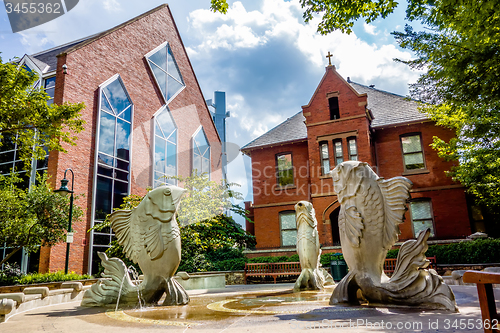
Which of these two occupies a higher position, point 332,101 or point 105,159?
point 332,101

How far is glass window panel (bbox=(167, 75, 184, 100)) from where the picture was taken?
26062 millimetres

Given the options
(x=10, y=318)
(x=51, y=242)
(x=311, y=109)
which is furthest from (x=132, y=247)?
(x=311, y=109)

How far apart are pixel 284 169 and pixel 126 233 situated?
18.5 meters

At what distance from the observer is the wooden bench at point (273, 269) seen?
53.2ft

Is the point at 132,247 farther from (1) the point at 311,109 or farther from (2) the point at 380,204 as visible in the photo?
(1) the point at 311,109

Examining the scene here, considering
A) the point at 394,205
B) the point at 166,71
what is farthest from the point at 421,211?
the point at 166,71

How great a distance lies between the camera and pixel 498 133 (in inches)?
402

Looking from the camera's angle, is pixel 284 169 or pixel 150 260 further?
pixel 284 169

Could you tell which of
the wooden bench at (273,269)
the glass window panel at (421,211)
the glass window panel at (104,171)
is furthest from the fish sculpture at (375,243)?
the glass window panel at (421,211)

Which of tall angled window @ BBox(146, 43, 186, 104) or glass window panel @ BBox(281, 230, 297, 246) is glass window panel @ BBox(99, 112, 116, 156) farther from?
glass window panel @ BBox(281, 230, 297, 246)

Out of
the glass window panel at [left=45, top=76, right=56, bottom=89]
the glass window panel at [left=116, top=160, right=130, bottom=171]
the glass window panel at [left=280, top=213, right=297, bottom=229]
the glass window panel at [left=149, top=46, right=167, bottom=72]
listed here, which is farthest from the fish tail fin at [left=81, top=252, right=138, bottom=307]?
the glass window panel at [left=149, top=46, right=167, bottom=72]

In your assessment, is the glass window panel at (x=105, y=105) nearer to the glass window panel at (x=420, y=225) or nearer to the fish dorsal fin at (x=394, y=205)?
the fish dorsal fin at (x=394, y=205)

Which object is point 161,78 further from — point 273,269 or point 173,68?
point 273,269

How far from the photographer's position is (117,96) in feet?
68.9
